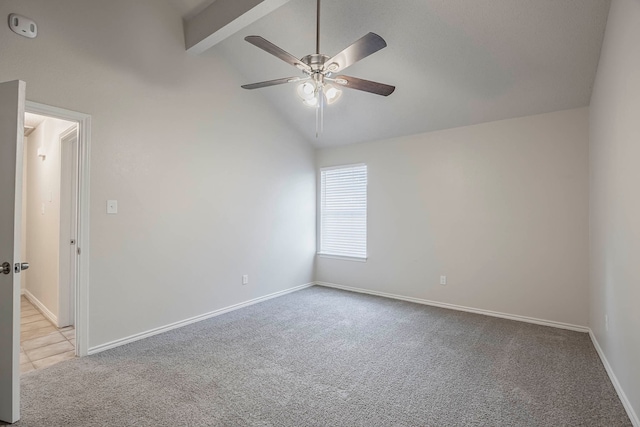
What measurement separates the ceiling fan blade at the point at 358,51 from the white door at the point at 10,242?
198 cm

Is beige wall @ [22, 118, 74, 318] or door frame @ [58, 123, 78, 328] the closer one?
door frame @ [58, 123, 78, 328]

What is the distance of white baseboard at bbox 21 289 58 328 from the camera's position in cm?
373

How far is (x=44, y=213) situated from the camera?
4121 millimetres

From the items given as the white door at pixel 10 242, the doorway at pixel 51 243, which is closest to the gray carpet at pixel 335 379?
the white door at pixel 10 242

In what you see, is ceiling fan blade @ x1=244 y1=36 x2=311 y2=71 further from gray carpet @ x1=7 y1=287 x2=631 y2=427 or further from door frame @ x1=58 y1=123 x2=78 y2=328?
door frame @ x1=58 y1=123 x2=78 y2=328

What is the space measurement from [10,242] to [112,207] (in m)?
1.06

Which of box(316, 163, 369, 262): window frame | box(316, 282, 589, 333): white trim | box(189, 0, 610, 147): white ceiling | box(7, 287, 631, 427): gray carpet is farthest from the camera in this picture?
box(316, 163, 369, 262): window frame

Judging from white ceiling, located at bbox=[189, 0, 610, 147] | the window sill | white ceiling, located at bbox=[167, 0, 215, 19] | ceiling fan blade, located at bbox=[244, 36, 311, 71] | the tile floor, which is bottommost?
the tile floor

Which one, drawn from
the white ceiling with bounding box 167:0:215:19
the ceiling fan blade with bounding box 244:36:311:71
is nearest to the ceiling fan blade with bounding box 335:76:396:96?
the ceiling fan blade with bounding box 244:36:311:71

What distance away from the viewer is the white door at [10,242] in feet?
6.24

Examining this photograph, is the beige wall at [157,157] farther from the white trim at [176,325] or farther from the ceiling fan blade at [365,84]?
the ceiling fan blade at [365,84]

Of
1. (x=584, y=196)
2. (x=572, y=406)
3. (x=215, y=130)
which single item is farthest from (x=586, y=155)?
(x=215, y=130)

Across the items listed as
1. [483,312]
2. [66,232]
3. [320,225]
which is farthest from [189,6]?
[483,312]

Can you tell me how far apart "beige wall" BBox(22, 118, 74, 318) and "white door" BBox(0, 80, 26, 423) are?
5.27 feet
